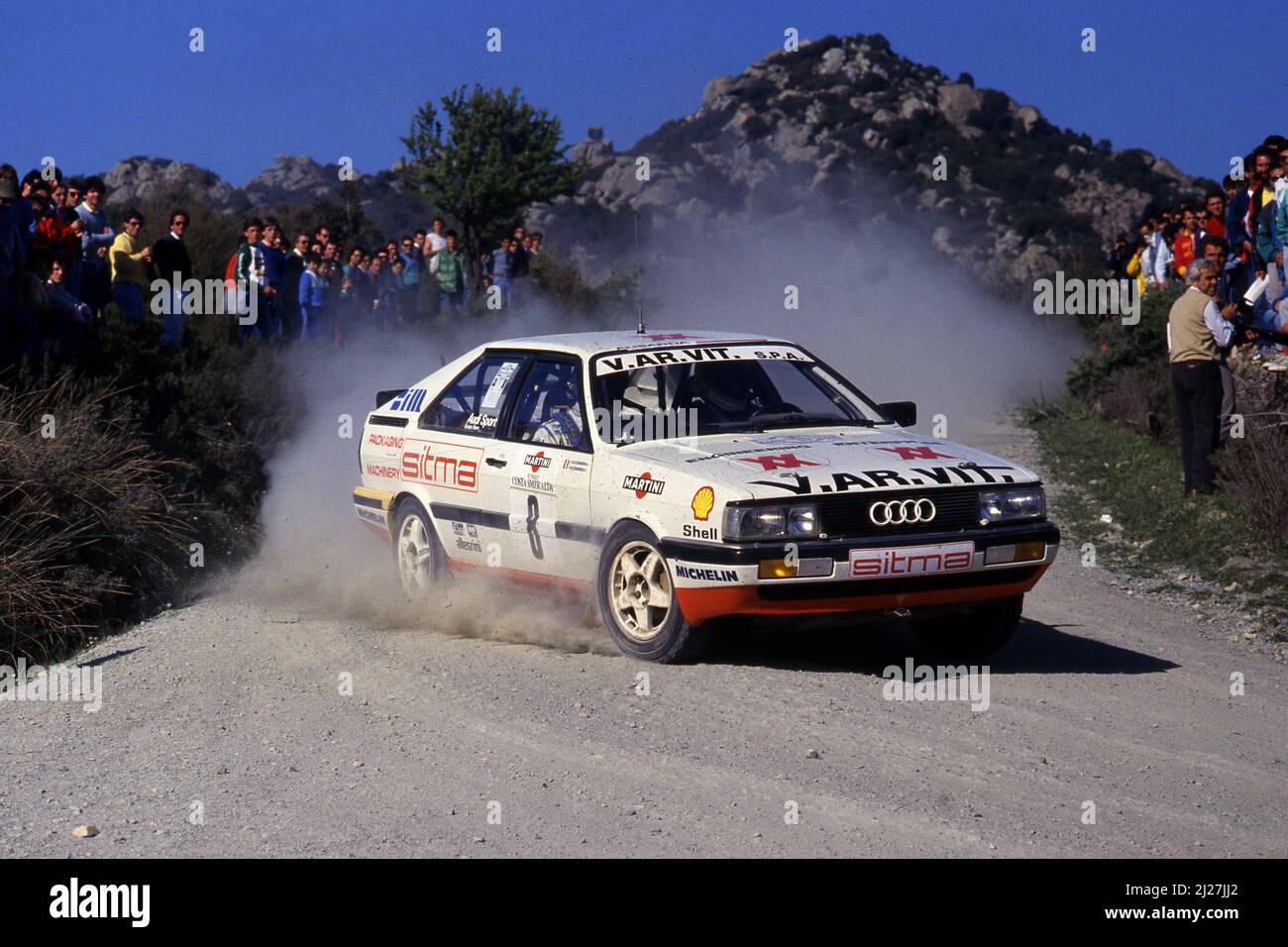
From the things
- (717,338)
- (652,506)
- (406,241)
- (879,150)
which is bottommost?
(652,506)

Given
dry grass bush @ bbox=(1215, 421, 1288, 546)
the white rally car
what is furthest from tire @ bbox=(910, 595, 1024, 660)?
dry grass bush @ bbox=(1215, 421, 1288, 546)

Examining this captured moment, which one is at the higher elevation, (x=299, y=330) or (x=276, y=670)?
(x=299, y=330)

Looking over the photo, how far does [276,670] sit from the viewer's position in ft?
24.1

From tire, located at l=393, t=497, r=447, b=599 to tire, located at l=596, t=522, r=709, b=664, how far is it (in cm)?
166

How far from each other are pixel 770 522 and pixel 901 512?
23.3 inches

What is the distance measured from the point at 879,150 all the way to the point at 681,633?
68.8m

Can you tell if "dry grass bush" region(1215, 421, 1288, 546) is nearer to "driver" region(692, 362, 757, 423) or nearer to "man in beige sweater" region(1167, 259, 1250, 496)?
"man in beige sweater" region(1167, 259, 1250, 496)

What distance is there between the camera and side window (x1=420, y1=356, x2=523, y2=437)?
844cm

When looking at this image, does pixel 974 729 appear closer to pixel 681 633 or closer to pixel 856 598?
A: pixel 856 598

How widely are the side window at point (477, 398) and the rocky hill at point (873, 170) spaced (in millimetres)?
49137

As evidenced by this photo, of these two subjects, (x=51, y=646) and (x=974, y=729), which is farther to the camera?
(x=51, y=646)

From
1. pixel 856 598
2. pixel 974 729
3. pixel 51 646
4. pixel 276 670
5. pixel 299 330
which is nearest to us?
pixel 974 729
